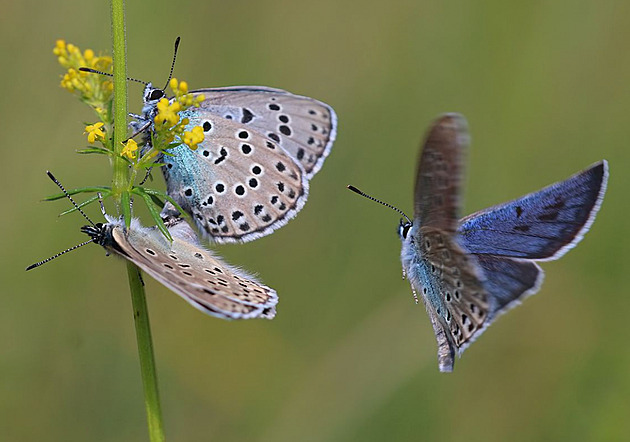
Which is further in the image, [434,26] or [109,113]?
[434,26]

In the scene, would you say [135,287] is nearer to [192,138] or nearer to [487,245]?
[192,138]

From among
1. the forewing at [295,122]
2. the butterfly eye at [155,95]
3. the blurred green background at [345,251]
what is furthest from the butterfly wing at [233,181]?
the blurred green background at [345,251]

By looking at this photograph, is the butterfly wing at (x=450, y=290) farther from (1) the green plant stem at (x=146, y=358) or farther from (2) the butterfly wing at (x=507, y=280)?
(1) the green plant stem at (x=146, y=358)

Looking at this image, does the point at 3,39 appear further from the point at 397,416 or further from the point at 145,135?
the point at 397,416

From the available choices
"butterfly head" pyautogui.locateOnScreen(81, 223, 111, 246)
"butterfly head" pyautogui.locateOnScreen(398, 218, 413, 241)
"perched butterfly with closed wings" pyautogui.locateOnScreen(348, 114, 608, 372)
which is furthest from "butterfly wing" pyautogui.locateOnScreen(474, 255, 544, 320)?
"butterfly head" pyautogui.locateOnScreen(81, 223, 111, 246)

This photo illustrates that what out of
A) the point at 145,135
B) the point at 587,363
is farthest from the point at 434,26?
the point at 145,135

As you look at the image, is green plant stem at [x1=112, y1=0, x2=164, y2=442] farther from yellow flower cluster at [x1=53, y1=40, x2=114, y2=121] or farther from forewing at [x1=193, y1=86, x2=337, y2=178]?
forewing at [x1=193, y1=86, x2=337, y2=178]
